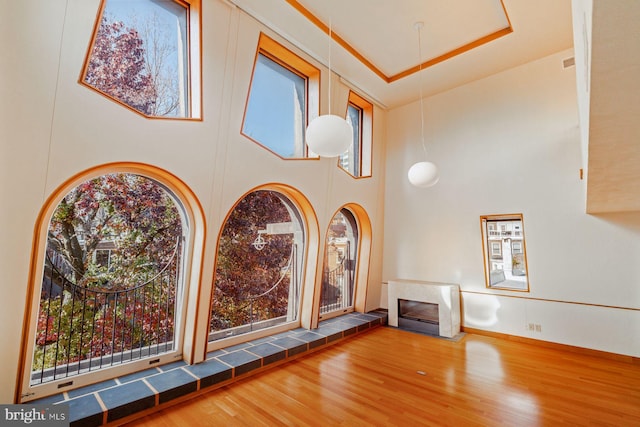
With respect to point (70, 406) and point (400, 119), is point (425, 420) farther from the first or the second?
point (400, 119)

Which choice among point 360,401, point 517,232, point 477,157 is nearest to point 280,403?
point 360,401

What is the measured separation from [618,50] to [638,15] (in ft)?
0.73

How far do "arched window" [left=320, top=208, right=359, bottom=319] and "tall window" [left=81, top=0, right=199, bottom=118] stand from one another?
298 cm

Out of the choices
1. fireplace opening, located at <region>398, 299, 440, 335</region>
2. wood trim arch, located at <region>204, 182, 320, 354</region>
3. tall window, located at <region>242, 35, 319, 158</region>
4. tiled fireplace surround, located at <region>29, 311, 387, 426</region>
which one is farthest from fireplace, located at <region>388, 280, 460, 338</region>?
tall window, located at <region>242, 35, 319, 158</region>

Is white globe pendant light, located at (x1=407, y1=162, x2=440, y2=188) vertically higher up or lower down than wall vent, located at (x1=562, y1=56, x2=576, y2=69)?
lower down

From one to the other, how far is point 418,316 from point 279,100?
13.6ft

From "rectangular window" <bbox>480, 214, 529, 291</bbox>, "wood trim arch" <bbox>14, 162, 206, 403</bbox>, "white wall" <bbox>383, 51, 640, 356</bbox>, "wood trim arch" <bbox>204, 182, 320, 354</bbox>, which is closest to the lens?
"wood trim arch" <bbox>14, 162, 206, 403</bbox>

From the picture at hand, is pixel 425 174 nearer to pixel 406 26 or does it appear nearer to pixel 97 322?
pixel 406 26

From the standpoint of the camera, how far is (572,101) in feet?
13.9

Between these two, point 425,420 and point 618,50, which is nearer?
point 618,50

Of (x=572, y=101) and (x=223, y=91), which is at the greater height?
(x=572, y=101)

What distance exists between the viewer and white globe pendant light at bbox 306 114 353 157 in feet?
8.35

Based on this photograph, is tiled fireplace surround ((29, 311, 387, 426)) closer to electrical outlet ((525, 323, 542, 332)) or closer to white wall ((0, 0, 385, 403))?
white wall ((0, 0, 385, 403))

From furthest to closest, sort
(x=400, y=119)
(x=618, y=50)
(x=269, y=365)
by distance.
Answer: (x=400, y=119)
(x=269, y=365)
(x=618, y=50)
